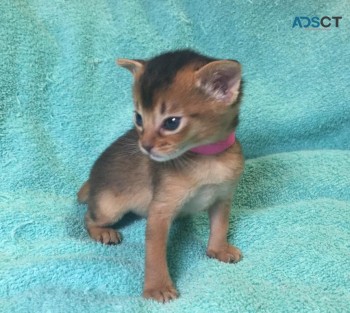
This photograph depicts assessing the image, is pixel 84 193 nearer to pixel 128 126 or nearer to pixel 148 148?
pixel 128 126

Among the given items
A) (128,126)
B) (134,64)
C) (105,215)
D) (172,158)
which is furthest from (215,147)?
(128,126)

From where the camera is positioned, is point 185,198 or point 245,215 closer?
point 185,198

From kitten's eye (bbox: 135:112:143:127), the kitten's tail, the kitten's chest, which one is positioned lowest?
the kitten's tail

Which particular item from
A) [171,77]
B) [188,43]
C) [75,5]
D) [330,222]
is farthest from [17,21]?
[330,222]

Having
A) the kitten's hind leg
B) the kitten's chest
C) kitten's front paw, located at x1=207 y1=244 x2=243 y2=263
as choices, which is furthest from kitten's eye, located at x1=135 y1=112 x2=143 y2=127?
kitten's front paw, located at x1=207 y1=244 x2=243 y2=263

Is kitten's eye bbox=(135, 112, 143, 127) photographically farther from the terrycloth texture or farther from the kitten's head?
the terrycloth texture

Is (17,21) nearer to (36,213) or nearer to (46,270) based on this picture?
(36,213)

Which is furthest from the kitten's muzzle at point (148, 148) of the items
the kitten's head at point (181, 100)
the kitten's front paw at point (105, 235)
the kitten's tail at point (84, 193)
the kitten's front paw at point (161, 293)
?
the kitten's tail at point (84, 193)
